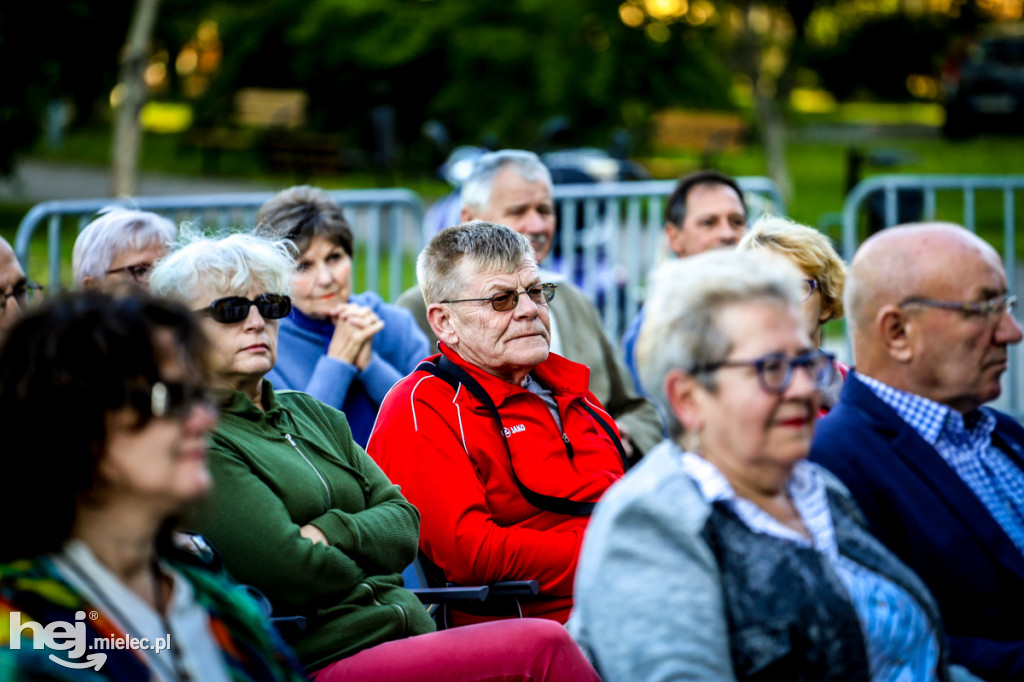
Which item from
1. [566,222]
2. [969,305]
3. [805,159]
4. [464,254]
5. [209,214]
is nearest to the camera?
[969,305]

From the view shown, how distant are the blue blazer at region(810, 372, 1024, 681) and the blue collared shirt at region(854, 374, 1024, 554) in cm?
7

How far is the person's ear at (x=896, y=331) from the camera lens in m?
2.90

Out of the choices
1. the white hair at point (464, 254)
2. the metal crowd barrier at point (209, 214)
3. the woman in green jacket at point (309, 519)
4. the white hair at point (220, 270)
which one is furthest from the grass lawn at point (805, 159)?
the woman in green jacket at point (309, 519)

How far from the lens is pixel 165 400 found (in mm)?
1990

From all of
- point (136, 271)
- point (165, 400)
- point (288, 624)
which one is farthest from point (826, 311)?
point (165, 400)

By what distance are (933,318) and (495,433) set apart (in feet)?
4.23

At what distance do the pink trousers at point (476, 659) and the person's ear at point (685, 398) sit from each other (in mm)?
763

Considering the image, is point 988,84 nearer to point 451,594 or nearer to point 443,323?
point 443,323

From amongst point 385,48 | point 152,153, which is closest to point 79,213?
point 385,48

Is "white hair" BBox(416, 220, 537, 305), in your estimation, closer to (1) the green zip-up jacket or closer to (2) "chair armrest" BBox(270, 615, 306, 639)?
(1) the green zip-up jacket

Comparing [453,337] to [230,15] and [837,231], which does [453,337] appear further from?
[230,15]

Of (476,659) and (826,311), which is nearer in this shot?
(476,659)

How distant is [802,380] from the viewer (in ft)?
7.54

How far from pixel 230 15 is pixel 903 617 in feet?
70.0
